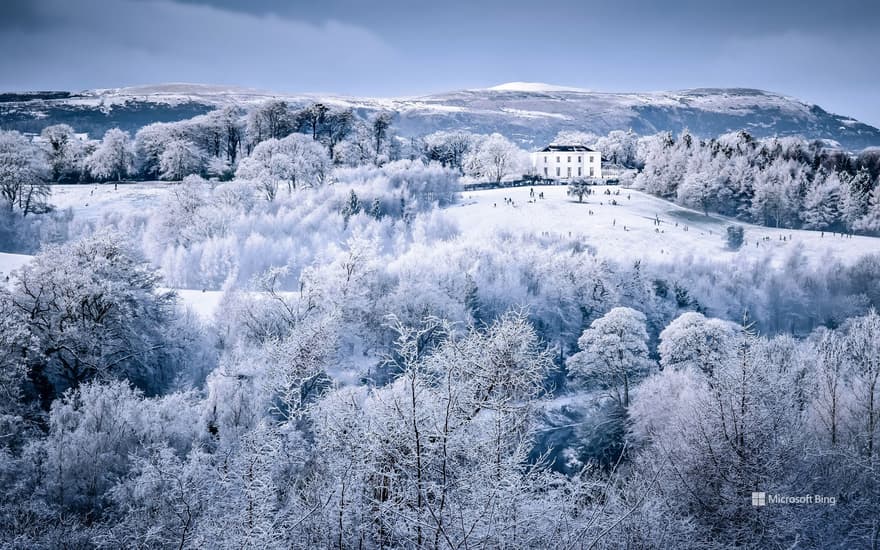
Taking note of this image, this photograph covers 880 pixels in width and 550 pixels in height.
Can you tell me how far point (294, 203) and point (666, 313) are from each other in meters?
42.0

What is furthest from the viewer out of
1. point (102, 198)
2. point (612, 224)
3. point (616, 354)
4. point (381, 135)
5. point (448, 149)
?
point (448, 149)

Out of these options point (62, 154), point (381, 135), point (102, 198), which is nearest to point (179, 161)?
point (102, 198)

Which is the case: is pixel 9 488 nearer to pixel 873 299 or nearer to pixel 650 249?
pixel 650 249

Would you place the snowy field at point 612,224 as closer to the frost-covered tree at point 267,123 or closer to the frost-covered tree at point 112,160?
the frost-covered tree at point 112,160

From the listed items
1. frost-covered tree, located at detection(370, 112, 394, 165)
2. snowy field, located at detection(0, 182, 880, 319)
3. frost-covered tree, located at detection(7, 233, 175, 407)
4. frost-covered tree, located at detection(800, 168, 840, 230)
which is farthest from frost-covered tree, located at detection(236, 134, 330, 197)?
frost-covered tree, located at detection(800, 168, 840, 230)

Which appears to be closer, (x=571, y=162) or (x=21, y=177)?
(x=21, y=177)

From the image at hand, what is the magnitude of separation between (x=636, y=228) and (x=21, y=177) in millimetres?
61735

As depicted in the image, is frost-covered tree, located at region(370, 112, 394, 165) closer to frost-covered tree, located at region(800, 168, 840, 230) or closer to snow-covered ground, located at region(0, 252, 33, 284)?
frost-covered tree, located at region(800, 168, 840, 230)

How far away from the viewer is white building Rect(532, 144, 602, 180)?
348 ft

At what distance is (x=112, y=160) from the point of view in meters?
71.8

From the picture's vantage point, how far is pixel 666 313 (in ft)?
162

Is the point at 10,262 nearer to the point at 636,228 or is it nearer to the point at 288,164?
the point at 288,164

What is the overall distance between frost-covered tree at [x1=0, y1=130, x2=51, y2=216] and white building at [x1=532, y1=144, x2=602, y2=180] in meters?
75.8

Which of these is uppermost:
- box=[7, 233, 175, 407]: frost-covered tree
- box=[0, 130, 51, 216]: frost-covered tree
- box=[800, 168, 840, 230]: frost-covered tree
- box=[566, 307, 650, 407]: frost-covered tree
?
box=[0, 130, 51, 216]: frost-covered tree
